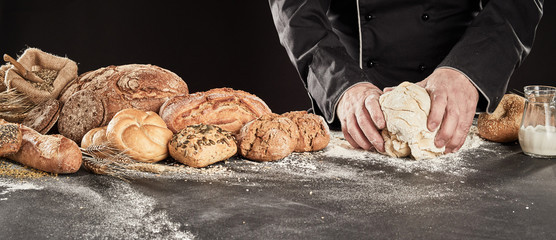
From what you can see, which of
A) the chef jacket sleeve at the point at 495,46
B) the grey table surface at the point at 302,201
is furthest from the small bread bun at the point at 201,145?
the chef jacket sleeve at the point at 495,46

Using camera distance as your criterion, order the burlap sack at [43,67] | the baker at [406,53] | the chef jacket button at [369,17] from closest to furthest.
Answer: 1. the baker at [406,53]
2. the burlap sack at [43,67]
3. the chef jacket button at [369,17]

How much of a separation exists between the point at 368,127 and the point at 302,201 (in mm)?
579

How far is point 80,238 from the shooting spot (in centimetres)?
113

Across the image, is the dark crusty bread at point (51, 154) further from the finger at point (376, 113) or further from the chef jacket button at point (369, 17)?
the chef jacket button at point (369, 17)

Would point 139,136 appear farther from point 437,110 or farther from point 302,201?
point 437,110

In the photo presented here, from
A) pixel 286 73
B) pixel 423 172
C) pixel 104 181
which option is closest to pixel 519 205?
pixel 423 172

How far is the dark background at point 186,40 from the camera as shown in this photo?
13.0 ft

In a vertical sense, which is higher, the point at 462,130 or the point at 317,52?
the point at 317,52

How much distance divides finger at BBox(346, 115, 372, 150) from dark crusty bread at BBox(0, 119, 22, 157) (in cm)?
114

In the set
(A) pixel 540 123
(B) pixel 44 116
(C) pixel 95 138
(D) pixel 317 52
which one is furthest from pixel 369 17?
(B) pixel 44 116

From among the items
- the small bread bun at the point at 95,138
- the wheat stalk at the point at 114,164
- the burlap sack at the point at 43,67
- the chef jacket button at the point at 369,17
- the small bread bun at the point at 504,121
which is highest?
the chef jacket button at the point at 369,17

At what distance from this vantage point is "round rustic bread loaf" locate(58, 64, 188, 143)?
6.53 ft

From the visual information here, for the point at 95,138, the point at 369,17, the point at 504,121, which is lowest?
the point at 504,121

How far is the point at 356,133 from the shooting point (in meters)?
1.90
